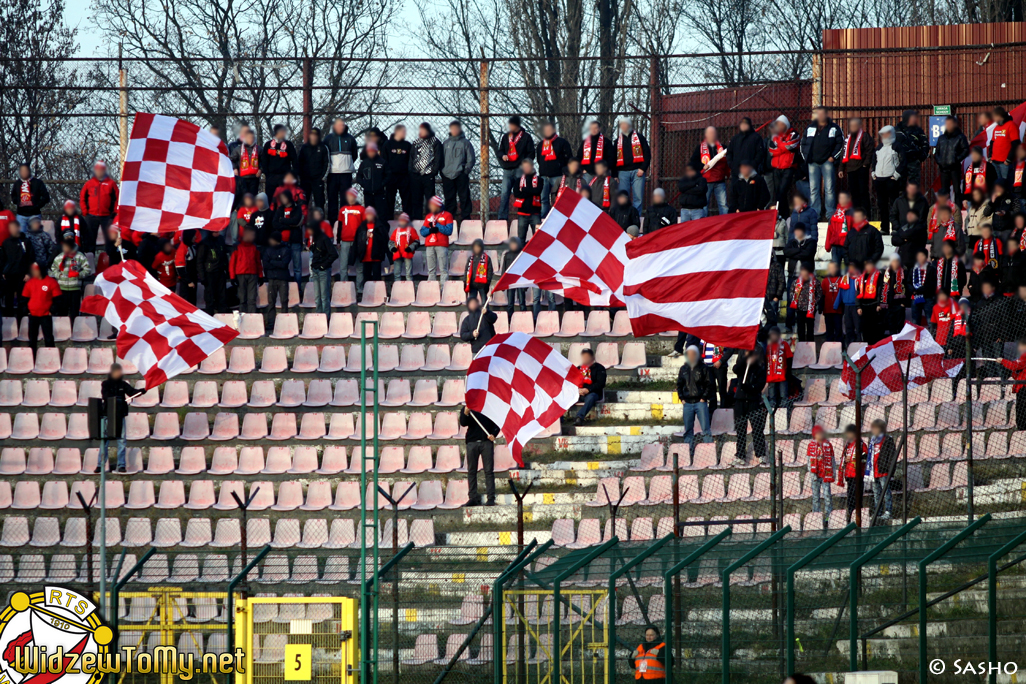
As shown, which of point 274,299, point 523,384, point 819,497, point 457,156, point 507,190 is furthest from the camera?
point 507,190

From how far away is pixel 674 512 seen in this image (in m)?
16.5

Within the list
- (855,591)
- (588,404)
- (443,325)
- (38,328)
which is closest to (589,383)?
(588,404)

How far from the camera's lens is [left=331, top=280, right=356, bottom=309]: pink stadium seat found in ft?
77.8

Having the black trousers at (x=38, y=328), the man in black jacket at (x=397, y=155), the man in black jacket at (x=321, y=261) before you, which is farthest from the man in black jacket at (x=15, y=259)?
the man in black jacket at (x=397, y=155)

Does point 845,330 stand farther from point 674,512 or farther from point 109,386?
point 109,386

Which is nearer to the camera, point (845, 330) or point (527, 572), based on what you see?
point (527, 572)

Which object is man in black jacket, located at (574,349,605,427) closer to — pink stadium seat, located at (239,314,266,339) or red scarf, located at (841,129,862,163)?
pink stadium seat, located at (239,314,266,339)

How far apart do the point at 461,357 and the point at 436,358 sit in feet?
1.43

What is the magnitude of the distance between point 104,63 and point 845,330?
1526 cm

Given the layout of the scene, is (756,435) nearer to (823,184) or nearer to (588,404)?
(588,404)

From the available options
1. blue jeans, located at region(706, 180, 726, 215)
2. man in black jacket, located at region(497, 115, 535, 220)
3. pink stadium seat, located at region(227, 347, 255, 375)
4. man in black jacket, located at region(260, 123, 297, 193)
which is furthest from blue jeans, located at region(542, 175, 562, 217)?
pink stadium seat, located at region(227, 347, 255, 375)

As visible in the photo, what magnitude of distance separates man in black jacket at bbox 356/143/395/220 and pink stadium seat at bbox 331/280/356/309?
1.46 metres

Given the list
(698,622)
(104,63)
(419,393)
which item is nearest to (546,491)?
(419,393)

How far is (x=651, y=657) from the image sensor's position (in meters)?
12.8
